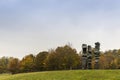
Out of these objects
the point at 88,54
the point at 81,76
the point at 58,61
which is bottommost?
the point at 81,76

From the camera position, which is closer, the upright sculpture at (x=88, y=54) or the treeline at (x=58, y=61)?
the upright sculpture at (x=88, y=54)

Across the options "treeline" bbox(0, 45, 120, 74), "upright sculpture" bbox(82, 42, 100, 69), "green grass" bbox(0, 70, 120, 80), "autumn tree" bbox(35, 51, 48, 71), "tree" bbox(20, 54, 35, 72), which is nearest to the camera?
"green grass" bbox(0, 70, 120, 80)

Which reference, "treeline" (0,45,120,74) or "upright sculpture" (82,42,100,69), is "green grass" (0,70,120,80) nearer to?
"upright sculpture" (82,42,100,69)

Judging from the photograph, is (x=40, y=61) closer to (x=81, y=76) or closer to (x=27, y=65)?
(x=27, y=65)

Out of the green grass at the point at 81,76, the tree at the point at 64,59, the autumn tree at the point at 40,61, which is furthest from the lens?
the autumn tree at the point at 40,61

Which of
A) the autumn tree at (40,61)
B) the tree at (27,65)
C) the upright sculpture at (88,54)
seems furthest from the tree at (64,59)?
the upright sculpture at (88,54)

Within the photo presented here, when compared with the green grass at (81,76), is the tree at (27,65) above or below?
above

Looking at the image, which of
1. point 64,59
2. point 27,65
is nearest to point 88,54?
point 64,59

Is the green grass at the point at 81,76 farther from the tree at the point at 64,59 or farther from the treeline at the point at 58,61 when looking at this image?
the tree at the point at 64,59

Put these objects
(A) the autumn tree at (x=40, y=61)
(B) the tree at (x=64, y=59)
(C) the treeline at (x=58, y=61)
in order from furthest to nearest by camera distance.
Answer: (A) the autumn tree at (x=40, y=61) < (C) the treeline at (x=58, y=61) < (B) the tree at (x=64, y=59)

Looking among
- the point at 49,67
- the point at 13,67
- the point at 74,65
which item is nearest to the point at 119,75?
the point at 74,65

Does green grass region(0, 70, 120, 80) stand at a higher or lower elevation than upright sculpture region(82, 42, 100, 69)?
lower

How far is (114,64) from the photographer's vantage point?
12300 cm

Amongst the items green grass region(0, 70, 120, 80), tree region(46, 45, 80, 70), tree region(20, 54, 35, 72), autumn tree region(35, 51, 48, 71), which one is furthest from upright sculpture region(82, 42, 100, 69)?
tree region(20, 54, 35, 72)
